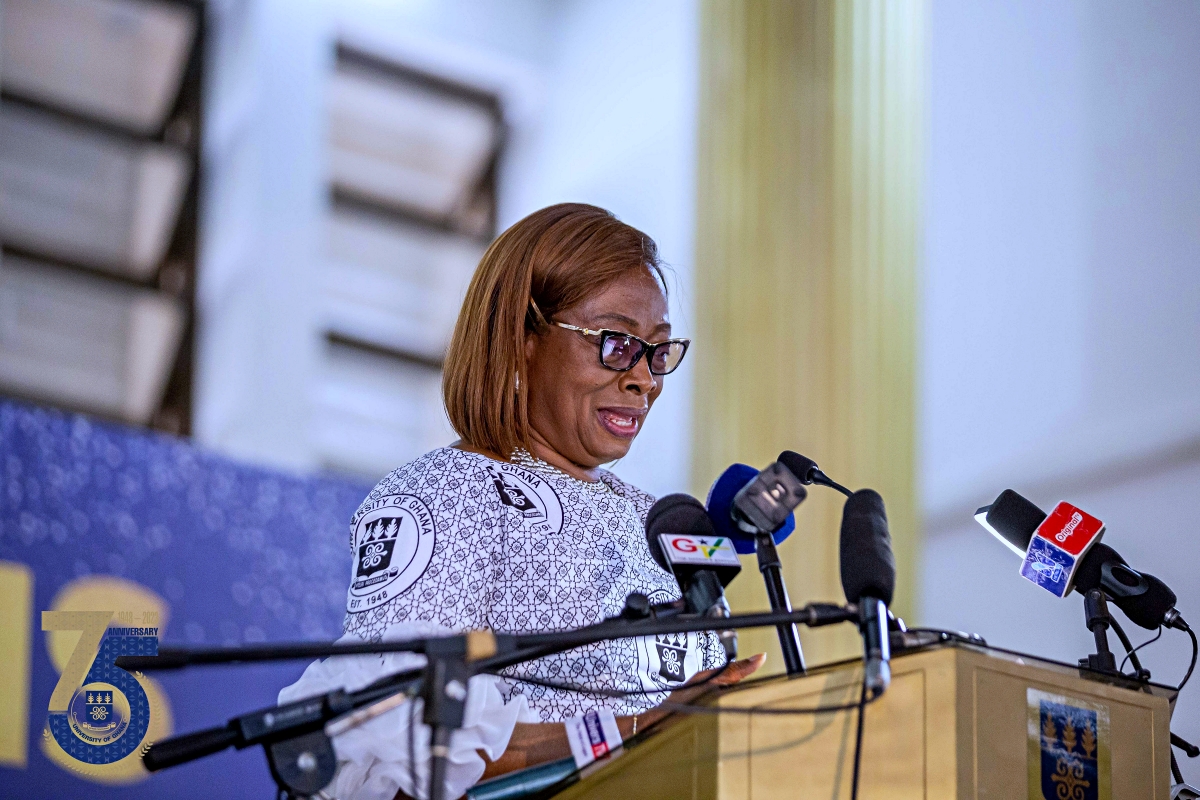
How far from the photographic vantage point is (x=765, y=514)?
1.22 meters

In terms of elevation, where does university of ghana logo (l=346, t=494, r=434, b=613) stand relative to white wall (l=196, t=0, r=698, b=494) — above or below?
below

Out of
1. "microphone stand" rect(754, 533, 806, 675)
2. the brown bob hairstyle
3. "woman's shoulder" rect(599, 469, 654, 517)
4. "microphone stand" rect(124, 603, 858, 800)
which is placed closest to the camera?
"microphone stand" rect(124, 603, 858, 800)

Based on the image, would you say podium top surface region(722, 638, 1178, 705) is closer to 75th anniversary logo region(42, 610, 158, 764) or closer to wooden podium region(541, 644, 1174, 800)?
wooden podium region(541, 644, 1174, 800)

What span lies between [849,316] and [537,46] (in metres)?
2.43

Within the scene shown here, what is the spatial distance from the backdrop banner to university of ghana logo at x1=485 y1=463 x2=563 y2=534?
1289 millimetres

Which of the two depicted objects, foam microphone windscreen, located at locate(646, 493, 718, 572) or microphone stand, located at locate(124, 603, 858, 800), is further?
foam microphone windscreen, located at locate(646, 493, 718, 572)

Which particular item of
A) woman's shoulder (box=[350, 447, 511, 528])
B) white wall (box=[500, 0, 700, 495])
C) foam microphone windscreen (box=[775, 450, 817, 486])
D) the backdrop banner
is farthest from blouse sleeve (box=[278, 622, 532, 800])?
white wall (box=[500, 0, 700, 495])

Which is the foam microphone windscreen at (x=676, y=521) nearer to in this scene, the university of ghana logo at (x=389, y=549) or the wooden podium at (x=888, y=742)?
the wooden podium at (x=888, y=742)

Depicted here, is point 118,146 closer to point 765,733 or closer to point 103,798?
A: point 103,798

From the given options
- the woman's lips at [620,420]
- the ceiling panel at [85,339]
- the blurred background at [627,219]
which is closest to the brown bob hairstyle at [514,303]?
the woman's lips at [620,420]

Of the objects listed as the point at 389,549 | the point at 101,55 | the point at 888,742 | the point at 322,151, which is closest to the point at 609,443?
the point at 389,549

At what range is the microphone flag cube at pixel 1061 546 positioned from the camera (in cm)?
159

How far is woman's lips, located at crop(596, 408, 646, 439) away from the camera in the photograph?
184 cm

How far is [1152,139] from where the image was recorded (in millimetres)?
3035
